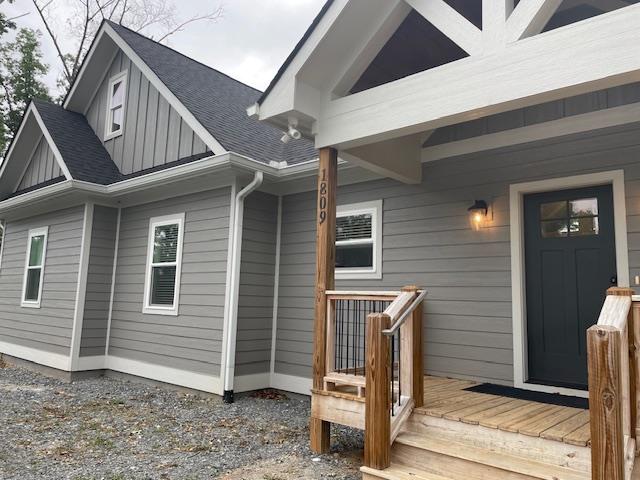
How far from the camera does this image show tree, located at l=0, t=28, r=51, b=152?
660 inches

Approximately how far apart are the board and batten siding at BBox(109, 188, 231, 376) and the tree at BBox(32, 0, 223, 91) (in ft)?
38.5

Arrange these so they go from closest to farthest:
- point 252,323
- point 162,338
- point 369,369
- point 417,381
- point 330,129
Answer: point 369,369, point 417,381, point 330,129, point 252,323, point 162,338

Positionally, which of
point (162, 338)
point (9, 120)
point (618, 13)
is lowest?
point (162, 338)

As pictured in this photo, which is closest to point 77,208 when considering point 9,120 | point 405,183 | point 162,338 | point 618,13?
point 162,338

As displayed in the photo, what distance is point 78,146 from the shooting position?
8.38 metres

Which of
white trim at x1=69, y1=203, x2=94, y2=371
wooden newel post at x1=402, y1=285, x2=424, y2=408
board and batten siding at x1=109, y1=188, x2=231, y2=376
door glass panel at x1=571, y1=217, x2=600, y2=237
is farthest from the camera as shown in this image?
white trim at x1=69, y1=203, x2=94, y2=371

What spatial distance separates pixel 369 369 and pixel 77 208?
6.53 metres

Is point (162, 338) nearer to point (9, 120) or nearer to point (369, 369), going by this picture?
point (369, 369)

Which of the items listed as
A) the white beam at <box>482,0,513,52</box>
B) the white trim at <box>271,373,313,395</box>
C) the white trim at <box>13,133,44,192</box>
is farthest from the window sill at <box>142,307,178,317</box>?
the white beam at <box>482,0,513,52</box>

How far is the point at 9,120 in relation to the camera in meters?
16.6

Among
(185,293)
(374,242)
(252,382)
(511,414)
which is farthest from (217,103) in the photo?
(511,414)

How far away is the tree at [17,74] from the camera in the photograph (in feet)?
55.0

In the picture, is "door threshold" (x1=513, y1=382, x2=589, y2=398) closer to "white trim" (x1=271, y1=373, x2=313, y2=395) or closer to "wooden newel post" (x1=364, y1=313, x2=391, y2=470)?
"wooden newel post" (x1=364, y1=313, x2=391, y2=470)

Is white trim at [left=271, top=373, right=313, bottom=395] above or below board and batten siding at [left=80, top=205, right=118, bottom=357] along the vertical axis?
below
